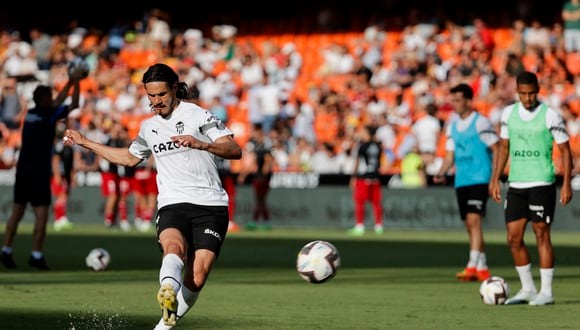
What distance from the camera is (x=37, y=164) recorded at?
18.0m

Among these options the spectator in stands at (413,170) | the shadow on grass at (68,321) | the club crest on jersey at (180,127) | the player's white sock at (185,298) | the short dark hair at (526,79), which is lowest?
the shadow on grass at (68,321)

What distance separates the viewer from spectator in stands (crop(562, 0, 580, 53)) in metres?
34.0

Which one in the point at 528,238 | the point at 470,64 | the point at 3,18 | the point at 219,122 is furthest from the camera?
the point at 3,18

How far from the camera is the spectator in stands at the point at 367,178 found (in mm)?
29672

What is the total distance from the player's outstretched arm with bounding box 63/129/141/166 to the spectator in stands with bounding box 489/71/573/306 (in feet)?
15.5

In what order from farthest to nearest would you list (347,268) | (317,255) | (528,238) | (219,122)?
(528,238) → (347,268) → (317,255) → (219,122)

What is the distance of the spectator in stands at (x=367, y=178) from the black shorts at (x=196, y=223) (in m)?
19.6

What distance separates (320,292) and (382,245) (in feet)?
33.8

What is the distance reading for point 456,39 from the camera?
3616 centimetres

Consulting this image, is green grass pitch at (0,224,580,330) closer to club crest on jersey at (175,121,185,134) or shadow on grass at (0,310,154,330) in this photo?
shadow on grass at (0,310,154,330)

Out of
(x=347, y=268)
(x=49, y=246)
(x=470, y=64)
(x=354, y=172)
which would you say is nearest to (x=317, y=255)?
(x=347, y=268)

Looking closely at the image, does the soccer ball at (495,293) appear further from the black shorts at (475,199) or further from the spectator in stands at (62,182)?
the spectator in stands at (62,182)

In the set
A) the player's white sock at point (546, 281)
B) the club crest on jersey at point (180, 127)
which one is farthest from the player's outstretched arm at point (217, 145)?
the player's white sock at point (546, 281)

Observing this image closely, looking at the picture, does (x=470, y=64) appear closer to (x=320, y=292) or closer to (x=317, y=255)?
(x=320, y=292)
